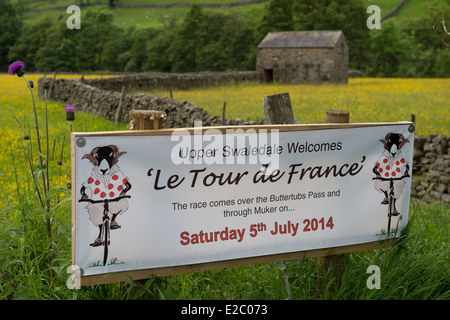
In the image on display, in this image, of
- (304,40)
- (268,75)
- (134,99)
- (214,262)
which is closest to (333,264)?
(214,262)

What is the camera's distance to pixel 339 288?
3.62 meters

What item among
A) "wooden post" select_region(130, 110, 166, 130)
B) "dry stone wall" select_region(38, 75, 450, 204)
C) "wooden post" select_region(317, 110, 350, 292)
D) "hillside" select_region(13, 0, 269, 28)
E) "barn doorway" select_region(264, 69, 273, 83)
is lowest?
"barn doorway" select_region(264, 69, 273, 83)

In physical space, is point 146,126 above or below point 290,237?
above

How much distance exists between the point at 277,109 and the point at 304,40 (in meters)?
36.6

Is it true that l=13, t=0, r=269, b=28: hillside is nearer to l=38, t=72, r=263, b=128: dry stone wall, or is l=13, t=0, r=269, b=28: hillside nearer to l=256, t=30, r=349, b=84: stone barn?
l=256, t=30, r=349, b=84: stone barn

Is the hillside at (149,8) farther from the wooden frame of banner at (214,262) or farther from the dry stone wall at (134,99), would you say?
the wooden frame of banner at (214,262)

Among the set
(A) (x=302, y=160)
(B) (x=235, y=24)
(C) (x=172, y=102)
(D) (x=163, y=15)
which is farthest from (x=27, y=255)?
(D) (x=163, y=15)

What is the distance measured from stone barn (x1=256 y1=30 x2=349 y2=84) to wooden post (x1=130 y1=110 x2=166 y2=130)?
36.1m

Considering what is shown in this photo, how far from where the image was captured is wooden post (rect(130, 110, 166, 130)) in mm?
3020

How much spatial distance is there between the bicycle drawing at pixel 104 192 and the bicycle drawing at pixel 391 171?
1.78 m

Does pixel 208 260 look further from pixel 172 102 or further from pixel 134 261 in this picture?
pixel 172 102

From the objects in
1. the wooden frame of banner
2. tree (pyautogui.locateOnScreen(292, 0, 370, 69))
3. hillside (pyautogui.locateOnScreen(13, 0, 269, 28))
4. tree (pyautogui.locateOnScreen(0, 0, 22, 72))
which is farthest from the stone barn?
hillside (pyautogui.locateOnScreen(13, 0, 269, 28))

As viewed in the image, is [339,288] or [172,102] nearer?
[339,288]
